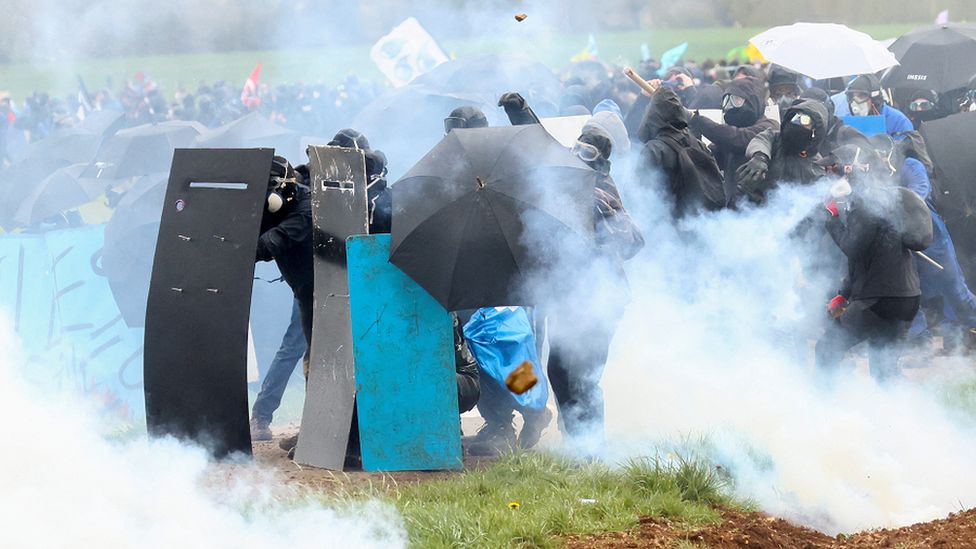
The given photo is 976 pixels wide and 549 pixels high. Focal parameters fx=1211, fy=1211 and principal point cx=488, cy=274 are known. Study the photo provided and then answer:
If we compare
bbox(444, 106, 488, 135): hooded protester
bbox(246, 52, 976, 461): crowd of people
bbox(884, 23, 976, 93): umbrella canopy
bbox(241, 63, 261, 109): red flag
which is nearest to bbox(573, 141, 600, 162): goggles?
bbox(246, 52, 976, 461): crowd of people

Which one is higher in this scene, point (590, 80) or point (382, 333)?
point (590, 80)

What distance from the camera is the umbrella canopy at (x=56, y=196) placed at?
439 inches

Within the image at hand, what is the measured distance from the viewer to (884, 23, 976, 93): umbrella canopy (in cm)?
1127

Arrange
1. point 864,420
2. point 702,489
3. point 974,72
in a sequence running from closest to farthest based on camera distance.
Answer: point 702,489
point 864,420
point 974,72

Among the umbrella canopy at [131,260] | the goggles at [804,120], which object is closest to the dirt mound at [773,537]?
the goggles at [804,120]

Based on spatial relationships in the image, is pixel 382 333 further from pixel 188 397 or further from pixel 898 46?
pixel 898 46

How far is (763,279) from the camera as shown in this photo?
294 inches

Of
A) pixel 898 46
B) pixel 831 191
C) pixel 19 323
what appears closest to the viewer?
pixel 831 191

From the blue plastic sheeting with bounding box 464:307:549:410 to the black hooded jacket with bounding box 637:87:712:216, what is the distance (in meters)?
1.26

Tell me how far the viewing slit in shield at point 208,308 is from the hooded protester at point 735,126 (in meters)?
3.49

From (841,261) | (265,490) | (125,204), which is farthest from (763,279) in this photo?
(125,204)

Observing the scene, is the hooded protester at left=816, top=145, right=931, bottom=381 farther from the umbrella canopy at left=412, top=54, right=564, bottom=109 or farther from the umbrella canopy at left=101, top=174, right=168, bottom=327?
the umbrella canopy at left=101, top=174, right=168, bottom=327

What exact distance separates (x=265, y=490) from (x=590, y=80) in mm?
7756

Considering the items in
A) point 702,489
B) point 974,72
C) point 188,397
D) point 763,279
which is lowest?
point 702,489
